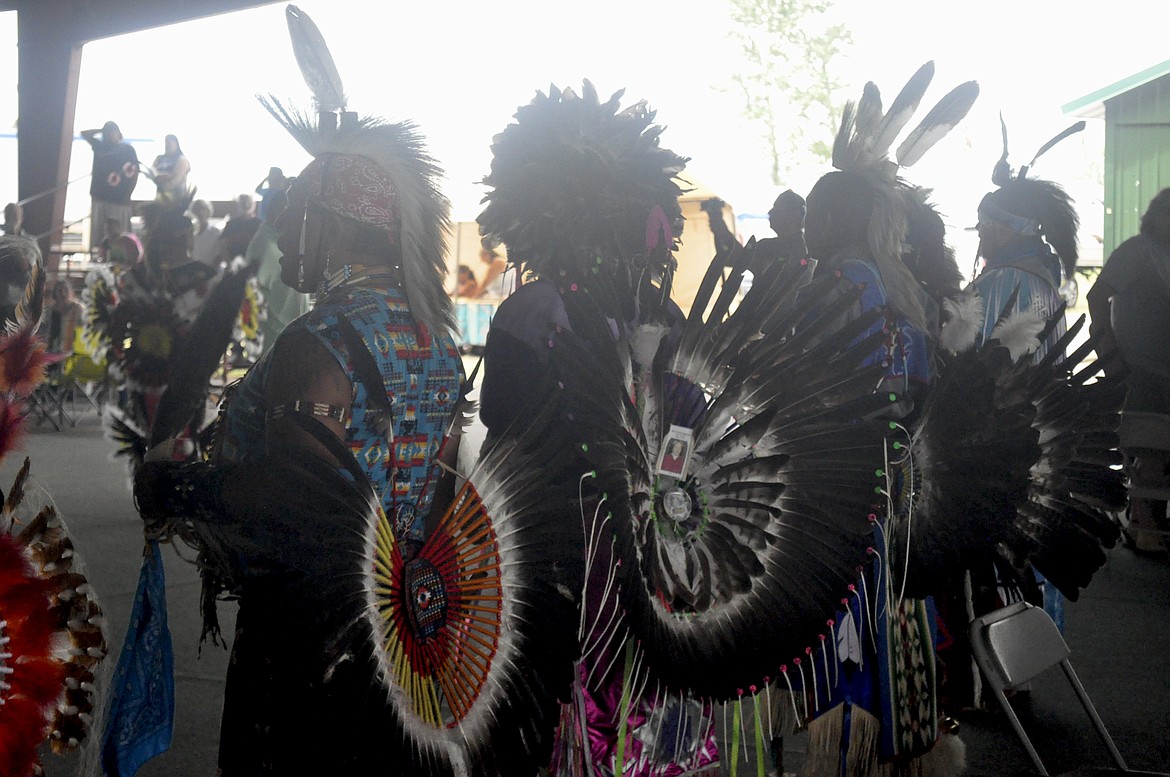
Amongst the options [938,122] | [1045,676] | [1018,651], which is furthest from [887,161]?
[1045,676]

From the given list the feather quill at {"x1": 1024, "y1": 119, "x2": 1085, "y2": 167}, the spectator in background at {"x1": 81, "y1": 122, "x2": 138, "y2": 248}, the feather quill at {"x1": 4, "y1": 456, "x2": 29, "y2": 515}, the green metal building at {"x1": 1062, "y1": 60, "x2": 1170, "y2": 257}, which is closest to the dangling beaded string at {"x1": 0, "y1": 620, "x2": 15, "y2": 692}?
the feather quill at {"x1": 4, "y1": 456, "x2": 29, "y2": 515}

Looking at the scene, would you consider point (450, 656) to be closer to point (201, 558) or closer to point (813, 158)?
point (201, 558)

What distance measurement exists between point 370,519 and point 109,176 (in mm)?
8066

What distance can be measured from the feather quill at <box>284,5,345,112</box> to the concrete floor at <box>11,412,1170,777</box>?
3.13ft

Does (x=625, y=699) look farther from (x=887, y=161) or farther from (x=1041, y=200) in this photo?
(x=1041, y=200)

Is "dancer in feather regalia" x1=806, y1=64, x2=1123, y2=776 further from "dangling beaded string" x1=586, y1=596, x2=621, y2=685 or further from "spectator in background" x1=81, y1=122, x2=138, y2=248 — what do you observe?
"spectator in background" x1=81, y1=122, x2=138, y2=248

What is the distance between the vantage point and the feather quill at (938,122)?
276 centimetres

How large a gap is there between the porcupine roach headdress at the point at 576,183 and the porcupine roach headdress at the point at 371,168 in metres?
0.47

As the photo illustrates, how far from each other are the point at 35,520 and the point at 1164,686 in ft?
12.7

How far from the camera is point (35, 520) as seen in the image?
2.05 meters

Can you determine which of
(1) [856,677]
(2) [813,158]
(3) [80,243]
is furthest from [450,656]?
(2) [813,158]

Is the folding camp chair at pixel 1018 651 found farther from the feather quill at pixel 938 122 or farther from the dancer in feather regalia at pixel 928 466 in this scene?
the feather quill at pixel 938 122

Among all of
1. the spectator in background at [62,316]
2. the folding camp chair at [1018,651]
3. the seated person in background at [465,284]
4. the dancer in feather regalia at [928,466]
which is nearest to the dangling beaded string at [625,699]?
the dancer in feather regalia at [928,466]

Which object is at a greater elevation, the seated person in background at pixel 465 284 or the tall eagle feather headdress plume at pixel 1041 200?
the seated person in background at pixel 465 284
